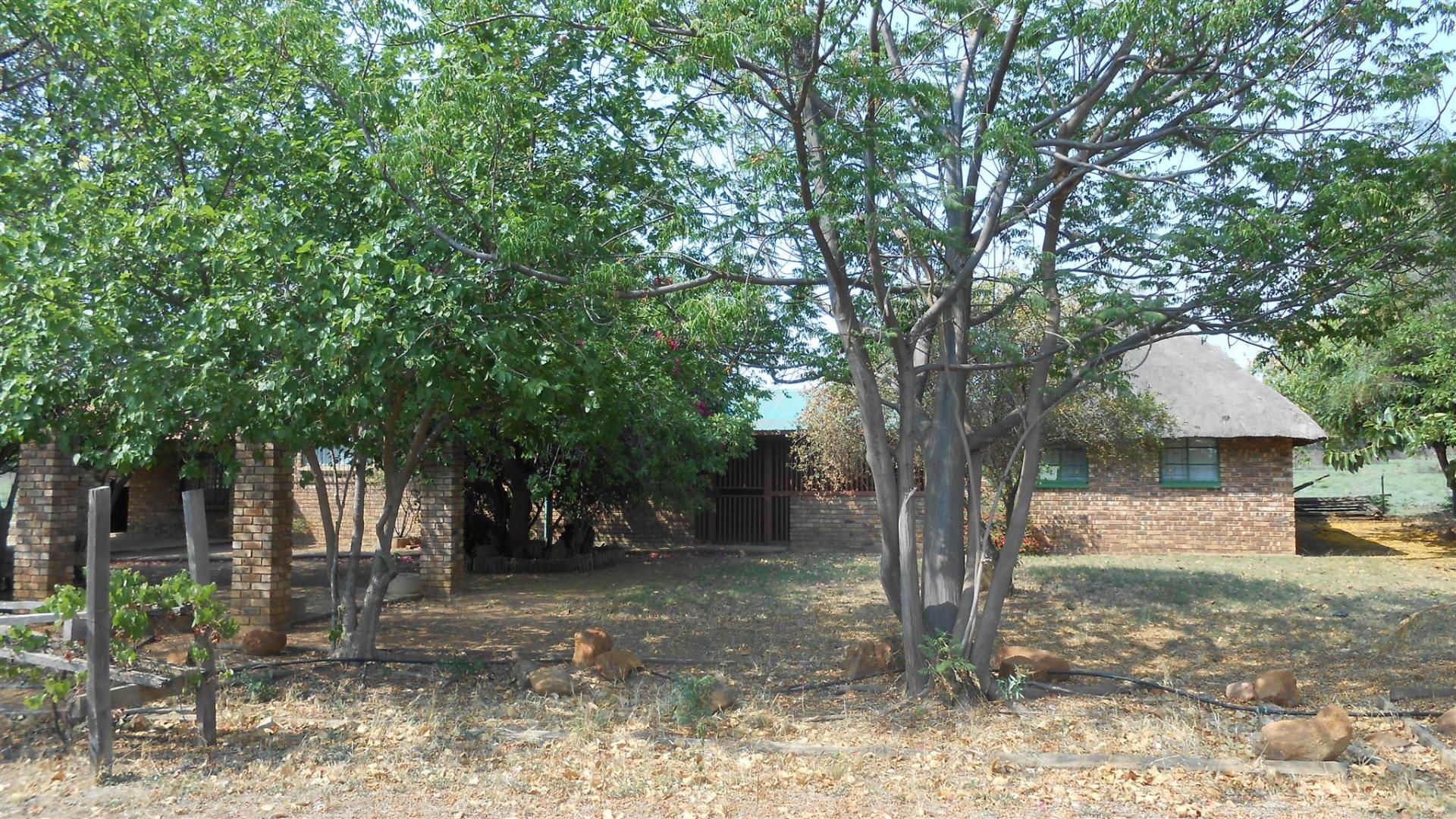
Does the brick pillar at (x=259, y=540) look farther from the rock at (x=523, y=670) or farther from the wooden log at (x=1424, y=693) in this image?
the wooden log at (x=1424, y=693)

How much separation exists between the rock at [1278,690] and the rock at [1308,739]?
1224 mm

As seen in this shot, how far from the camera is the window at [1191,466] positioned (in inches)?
730

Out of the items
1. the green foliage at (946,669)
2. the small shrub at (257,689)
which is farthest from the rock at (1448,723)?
the small shrub at (257,689)

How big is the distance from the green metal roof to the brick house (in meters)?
0.09

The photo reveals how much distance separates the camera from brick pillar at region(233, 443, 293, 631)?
10242mm

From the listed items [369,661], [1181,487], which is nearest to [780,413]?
[1181,487]

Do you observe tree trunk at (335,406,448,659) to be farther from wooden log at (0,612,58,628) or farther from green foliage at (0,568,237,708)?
wooden log at (0,612,58,628)

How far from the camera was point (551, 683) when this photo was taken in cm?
793

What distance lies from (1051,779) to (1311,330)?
15.1 ft

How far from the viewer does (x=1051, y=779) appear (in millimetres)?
5883

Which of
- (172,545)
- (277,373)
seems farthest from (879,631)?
(172,545)

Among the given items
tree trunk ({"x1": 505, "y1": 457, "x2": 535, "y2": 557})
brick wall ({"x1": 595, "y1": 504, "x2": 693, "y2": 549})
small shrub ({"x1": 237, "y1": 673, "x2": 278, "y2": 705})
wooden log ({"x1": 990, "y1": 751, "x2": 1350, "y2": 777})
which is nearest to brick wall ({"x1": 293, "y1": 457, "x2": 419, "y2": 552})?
tree trunk ({"x1": 505, "y1": 457, "x2": 535, "y2": 557})

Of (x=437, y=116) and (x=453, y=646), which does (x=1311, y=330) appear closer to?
(x=437, y=116)

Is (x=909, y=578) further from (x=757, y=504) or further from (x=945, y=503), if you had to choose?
(x=757, y=504)
